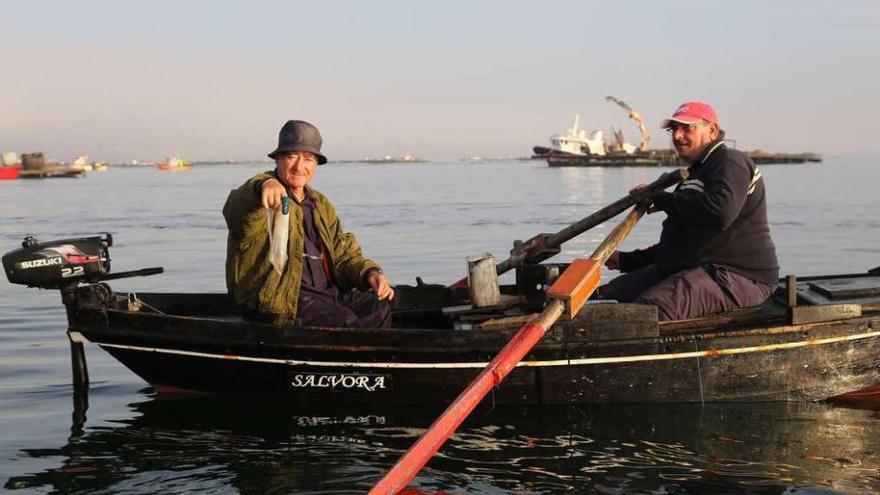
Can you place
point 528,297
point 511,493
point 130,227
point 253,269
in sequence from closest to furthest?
point 511,493 < point 253,269 < point 528,297 < point 130,227

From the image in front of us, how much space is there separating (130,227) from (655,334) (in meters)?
25.7

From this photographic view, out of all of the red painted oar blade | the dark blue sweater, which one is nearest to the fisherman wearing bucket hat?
the red painted oar blade

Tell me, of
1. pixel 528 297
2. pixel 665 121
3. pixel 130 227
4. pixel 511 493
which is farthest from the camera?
pixel 130 227

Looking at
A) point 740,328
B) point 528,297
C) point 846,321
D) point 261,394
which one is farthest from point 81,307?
point 846,321

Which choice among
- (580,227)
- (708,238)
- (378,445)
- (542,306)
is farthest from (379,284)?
(708,238)

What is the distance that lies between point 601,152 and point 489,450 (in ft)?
351

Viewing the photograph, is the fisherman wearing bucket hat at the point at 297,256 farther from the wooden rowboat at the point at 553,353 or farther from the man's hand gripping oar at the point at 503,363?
the man's hand gripping oar at the point at 503,363

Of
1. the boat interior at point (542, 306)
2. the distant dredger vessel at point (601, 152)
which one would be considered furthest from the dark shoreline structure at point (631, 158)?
the boat interior at point (542, 306)

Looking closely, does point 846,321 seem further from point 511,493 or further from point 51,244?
point 51,244

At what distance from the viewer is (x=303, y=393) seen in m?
7.77

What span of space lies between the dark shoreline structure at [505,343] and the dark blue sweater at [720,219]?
394mm

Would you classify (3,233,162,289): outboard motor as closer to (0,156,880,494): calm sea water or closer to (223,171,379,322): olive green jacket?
(0,156,880,494): calm sea water

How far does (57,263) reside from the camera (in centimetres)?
783

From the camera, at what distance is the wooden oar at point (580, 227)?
25.5 ft
